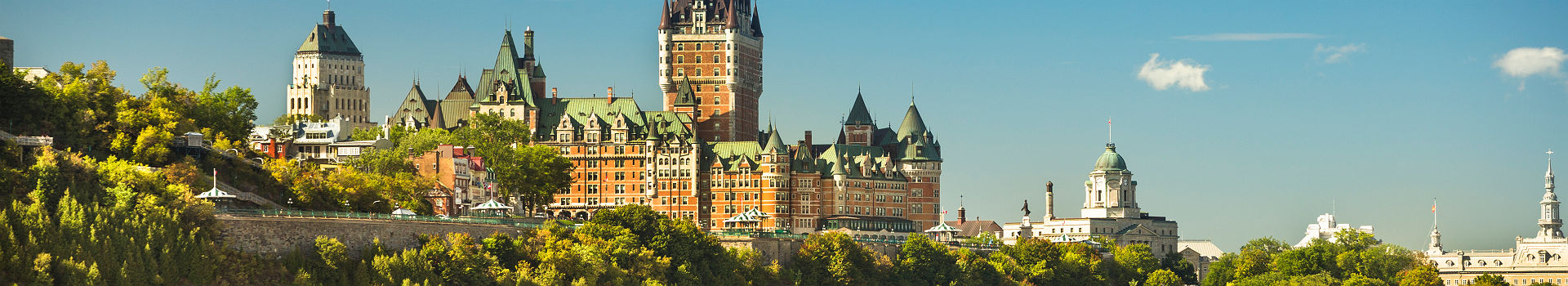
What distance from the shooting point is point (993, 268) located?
19150 centimetres

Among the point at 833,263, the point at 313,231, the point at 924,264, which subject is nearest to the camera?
the point at 313,231

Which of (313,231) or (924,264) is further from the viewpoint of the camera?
(924,264)

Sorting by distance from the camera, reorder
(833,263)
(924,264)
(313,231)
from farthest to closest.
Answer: (924,264), (833,263), (313,231)

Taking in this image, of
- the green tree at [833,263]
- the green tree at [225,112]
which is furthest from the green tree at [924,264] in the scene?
the green tree at [225,112]

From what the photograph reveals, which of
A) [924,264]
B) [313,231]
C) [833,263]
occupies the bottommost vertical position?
[924,264]

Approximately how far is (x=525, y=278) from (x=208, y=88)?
61187mm

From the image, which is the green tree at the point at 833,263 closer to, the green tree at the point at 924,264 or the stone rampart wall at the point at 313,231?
the green tree at the point at 924,264

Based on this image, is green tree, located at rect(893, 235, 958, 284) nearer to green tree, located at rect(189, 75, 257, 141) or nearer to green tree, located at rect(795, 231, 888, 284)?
green tree, located at rect(795, 231, 888, 284)

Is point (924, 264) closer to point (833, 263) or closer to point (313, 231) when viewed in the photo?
point (833, 263)

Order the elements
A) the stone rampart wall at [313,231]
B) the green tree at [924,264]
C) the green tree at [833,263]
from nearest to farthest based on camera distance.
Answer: the stone rampart wall at [313,231], the green tree at [833,263], the green tree at [924,264]

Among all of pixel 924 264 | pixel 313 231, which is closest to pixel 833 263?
pixel 924 264

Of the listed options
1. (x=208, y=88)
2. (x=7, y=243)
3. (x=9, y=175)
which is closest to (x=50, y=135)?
(x=9, y=175)

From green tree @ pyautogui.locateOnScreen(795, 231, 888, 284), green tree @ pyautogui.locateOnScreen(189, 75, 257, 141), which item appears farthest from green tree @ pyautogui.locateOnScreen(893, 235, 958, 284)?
green tree @ pyautogui.locateOnScreen(189, 75, 257, 141)

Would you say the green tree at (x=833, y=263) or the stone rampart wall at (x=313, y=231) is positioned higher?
the stone rampart wall at (x=313, y=231)
